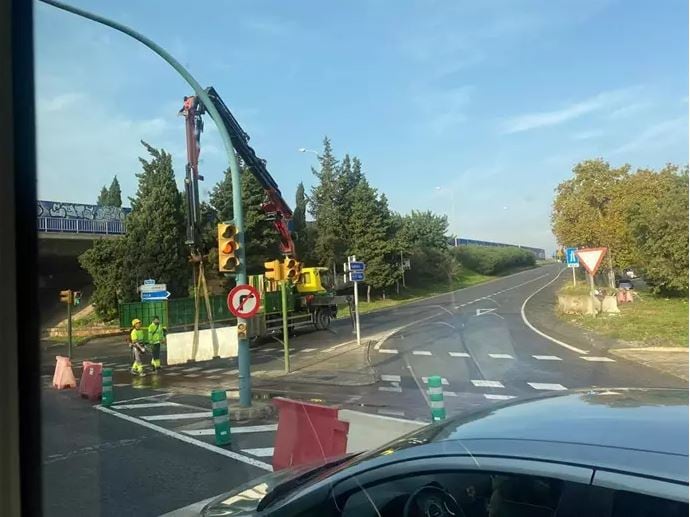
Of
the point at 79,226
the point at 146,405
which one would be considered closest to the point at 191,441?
the point at 146,405

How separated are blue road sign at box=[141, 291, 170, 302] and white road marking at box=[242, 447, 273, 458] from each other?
5.73 ft

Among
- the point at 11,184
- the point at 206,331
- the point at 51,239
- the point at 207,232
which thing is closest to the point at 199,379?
the point at 206,331

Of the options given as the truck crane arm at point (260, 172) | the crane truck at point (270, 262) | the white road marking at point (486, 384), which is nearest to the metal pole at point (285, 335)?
the crane truck at point (270, 262)

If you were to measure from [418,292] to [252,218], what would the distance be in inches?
119

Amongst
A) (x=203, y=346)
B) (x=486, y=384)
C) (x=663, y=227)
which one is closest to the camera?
(x=663, y=227)

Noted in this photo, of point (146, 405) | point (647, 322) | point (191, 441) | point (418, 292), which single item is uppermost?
point (418, 292)

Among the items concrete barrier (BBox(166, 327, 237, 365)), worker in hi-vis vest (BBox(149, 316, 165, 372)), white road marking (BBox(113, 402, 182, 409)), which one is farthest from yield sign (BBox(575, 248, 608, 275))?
→ white road marking (BBox(113, 402, 182, 409))

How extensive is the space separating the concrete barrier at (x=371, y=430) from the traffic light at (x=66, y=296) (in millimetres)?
1872

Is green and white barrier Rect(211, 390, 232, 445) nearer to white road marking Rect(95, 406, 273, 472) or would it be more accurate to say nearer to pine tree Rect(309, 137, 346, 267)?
white road marking Rect(95, 406, 273, 472)

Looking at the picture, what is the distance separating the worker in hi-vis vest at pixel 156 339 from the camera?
6.10 m

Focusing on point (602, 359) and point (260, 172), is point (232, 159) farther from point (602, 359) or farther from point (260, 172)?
point (602, 359)

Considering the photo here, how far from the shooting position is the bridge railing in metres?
3.03

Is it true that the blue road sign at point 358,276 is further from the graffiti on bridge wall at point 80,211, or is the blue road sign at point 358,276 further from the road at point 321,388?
the graffiti on bridge wall at point 80,211

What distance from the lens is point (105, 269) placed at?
501 cm
